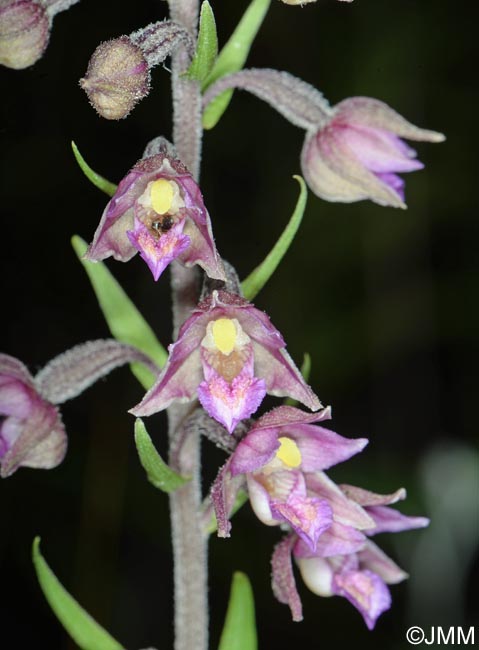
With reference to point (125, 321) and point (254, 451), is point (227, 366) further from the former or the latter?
point (125, 321)

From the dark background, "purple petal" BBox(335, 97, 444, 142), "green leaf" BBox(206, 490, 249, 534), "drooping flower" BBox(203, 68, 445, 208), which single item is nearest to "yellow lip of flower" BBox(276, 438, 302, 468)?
"green leaf" BBox(206, 490, 249, 534)

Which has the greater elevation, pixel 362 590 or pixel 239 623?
pixel 362 590

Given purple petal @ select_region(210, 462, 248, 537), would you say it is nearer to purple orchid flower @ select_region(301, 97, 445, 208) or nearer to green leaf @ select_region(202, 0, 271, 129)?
purple orchid flower @ select_region(301, 97, 445, 208)

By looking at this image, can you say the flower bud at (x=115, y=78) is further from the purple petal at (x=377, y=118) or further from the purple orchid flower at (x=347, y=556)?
the purple orchid flower at (x=347, y=556)

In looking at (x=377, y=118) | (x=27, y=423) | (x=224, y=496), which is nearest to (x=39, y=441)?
(x=27, y=423)

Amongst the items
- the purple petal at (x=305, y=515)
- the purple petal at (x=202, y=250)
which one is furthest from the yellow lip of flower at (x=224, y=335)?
the purple petal at (x=305, y=515)
